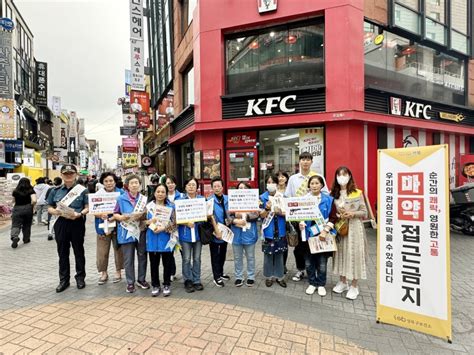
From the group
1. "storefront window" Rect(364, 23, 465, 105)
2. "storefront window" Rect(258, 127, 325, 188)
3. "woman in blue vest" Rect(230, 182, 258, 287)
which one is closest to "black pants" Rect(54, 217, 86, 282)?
"woman in blue vest" Rect(230, 182, 258, 287)

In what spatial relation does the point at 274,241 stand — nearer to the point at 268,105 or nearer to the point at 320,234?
the point at 320,234

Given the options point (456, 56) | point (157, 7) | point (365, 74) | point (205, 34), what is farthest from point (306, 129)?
point (157, 7)

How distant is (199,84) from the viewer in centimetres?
970

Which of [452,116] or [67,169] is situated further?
[452,116]

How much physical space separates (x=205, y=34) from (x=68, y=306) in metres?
9.12

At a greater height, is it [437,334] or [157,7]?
[157,7]

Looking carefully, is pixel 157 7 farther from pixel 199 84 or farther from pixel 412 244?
pixel 412 244

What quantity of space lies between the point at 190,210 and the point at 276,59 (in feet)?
24.2

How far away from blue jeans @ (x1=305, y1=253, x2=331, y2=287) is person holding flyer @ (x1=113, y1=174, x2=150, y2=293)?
2650 millimetres

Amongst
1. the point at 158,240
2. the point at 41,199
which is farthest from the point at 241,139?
the point at 41,199

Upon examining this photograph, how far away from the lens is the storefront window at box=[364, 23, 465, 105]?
9.10 meters

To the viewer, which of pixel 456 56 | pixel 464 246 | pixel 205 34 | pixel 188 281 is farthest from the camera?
pixel 456 56

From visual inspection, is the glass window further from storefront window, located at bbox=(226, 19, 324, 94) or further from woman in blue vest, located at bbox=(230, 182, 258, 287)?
woman in blue vest, located at bbox=(230, 182, 258, 287)

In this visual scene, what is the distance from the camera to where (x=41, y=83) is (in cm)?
2805
